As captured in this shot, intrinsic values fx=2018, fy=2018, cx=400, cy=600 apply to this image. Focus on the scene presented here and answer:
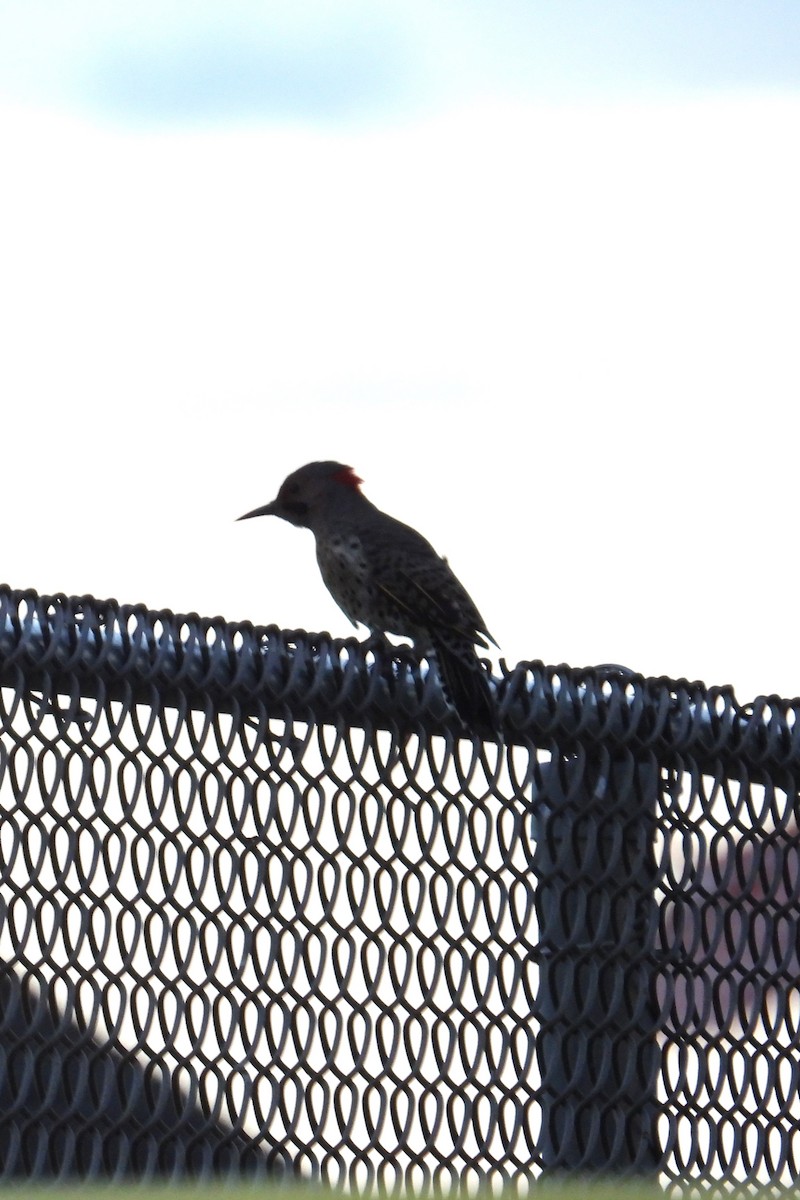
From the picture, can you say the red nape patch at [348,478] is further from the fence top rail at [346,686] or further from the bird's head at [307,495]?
the fence top rail at [346,686]

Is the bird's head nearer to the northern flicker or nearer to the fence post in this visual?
the northern flicker

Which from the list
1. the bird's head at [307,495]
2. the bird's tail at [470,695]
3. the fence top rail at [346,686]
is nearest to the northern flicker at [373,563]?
the bird's head at [307,495]

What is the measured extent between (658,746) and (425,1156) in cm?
78

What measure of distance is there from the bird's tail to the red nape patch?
355 cm

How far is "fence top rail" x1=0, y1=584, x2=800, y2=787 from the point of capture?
248 centimetres

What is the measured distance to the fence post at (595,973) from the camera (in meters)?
2.78

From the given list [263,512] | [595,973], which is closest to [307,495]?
[263,512]

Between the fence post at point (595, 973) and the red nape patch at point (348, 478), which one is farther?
the red nape patch at point (348, 478)

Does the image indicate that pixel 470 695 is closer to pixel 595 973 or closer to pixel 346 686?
pixel 346 686

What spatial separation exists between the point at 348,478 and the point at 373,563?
76 cm

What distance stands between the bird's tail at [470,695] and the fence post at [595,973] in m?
0.14

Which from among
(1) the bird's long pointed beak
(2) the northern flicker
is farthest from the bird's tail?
(1) the bird's long pointed beak

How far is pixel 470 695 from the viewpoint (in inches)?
106

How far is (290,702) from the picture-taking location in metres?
2.62
